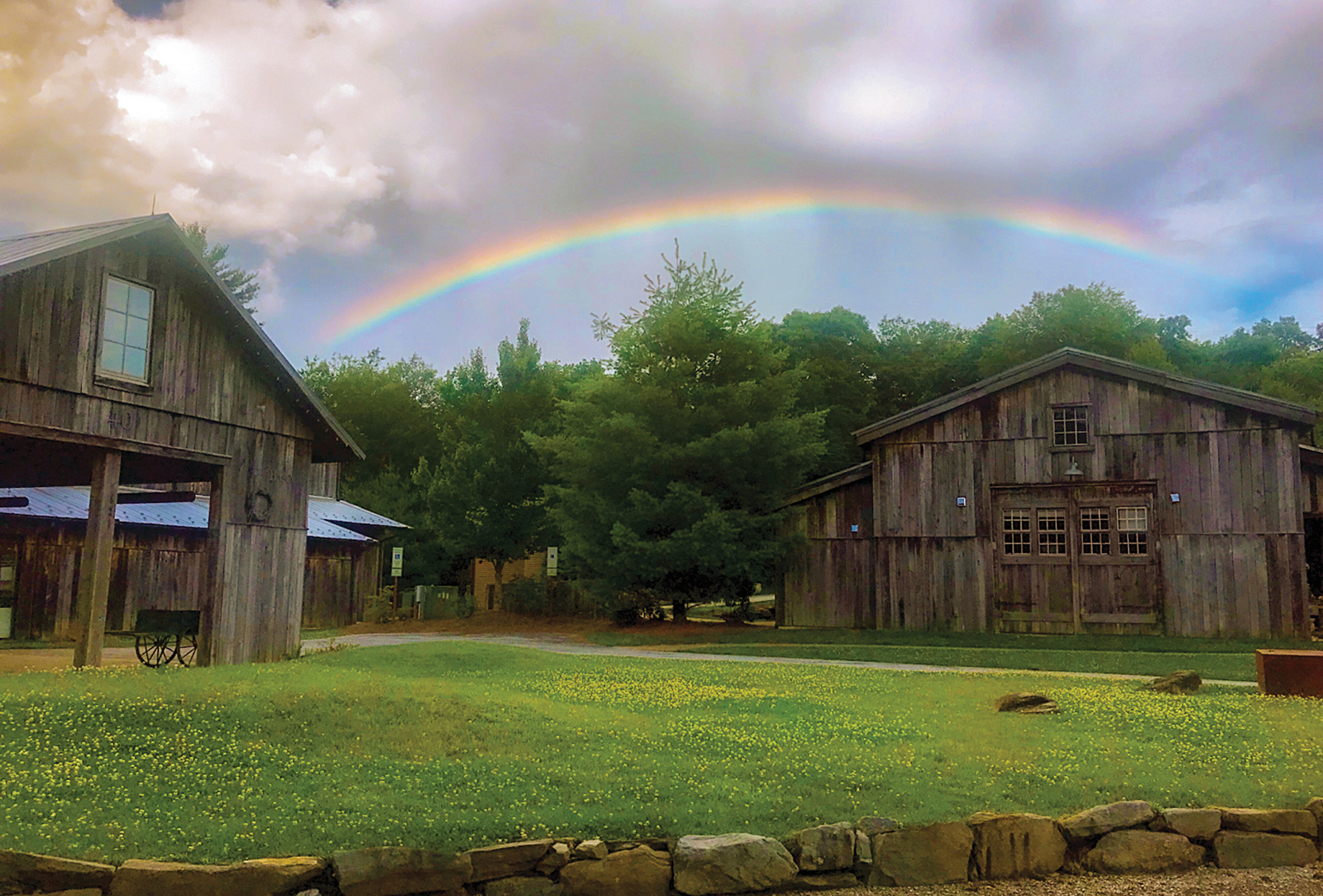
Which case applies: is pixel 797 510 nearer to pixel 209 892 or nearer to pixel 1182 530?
pixel 1182 530

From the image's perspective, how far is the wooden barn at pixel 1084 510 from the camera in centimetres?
2453

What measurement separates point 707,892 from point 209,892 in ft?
10.9

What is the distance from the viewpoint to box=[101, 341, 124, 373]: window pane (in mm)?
14555

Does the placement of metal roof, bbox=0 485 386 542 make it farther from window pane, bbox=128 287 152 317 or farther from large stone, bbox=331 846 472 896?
large stone, bbox=331 846 472 896

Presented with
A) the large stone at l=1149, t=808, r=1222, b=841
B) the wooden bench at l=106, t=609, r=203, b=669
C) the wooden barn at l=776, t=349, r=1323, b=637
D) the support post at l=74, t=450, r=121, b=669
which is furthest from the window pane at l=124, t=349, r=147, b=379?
the wooden barn at l=776, t=349, r=1323, b=637

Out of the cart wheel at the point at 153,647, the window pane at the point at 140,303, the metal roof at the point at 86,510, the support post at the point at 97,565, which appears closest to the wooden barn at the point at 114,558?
the metal roof at the point at 86,510

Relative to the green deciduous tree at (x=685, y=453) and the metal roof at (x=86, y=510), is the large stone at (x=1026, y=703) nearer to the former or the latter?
the green deciduous tree at (x=685, y=453)

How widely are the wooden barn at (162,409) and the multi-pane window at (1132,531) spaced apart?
1906cm

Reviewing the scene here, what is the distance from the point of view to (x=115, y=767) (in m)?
8.01

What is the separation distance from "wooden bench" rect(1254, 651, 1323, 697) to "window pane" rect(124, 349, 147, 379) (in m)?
17.0

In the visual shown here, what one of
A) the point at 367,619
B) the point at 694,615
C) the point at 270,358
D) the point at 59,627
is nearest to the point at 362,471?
the point at 367,619

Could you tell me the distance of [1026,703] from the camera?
488 inches

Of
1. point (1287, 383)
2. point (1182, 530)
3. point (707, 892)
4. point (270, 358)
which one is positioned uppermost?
point (1287, 383)

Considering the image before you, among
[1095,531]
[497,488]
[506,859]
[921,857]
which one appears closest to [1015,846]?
[921,857]
